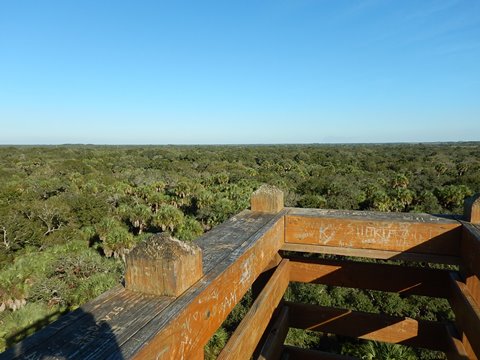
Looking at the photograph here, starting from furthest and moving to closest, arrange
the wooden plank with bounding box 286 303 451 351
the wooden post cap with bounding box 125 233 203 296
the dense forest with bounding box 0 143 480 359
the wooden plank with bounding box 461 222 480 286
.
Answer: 1. the dense forest with bounding box 0 143 480 359
2. the wooden plank with bounding box 286 303 451 351
3. the wooden plank with bounding box 461 222 480 286
4. the wooden post cap with bounding box 125 233 203 296

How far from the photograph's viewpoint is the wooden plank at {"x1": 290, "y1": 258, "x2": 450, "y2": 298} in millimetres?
2834

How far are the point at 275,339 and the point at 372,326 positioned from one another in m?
1.04

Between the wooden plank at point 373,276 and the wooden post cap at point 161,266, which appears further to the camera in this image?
the wooden plank at point 373,276

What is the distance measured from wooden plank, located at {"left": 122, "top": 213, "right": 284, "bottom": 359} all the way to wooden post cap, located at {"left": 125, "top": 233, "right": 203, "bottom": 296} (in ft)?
0.19

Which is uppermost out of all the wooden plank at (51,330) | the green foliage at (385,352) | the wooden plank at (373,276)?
the wooden plank at (51,330)

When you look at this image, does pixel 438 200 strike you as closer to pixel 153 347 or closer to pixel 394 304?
pixel 394 304

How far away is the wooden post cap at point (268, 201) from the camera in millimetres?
2664

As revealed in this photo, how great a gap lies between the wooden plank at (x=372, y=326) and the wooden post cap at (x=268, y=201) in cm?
99

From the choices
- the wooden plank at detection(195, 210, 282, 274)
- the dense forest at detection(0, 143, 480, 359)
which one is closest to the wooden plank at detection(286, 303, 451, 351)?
the wooden plank at detection(195, 210, 282, 274)

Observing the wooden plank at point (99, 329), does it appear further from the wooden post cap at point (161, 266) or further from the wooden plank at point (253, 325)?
the wooden plank at point (253, 325)

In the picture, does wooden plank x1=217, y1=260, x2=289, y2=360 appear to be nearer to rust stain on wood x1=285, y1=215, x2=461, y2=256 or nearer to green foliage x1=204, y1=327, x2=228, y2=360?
rust stain on wood x1=285, y1=215, x2=461, y2=256

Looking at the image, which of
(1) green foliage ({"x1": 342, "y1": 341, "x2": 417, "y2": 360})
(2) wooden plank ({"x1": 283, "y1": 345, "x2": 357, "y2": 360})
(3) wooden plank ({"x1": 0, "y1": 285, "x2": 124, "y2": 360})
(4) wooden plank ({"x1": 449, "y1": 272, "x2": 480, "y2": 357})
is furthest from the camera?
(1) green foliage ({"x1": 342, "y1": 341, "x2": 417, "y2": 360})

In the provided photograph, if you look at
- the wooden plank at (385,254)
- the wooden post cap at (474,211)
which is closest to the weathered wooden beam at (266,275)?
the wooden plank at (385,254)

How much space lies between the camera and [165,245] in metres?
1.21
